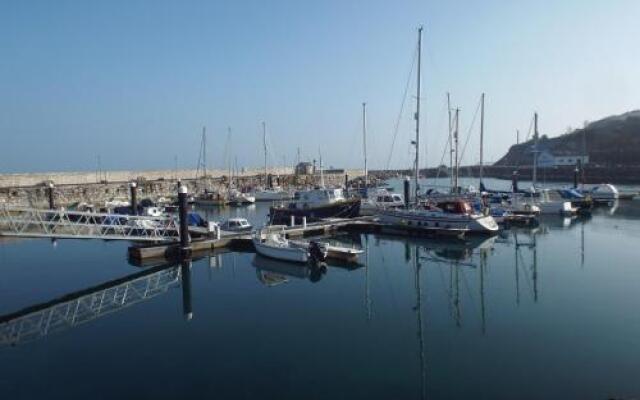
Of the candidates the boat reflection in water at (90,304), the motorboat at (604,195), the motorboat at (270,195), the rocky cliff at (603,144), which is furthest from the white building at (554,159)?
the boat reflection in water at (90,304)

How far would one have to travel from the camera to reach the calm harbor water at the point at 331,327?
1305cm

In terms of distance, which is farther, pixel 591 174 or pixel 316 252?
pixel 591 174

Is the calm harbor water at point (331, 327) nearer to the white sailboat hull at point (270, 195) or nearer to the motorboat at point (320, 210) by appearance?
the motorboat at point (320, 210)

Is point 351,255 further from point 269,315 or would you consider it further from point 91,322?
point 91,322

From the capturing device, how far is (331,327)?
17.8 m

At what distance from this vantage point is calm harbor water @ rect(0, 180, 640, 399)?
13.0m

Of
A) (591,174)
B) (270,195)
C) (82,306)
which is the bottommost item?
(82,306)

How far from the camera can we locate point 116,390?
12906 mm

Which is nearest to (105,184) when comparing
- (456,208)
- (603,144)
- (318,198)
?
(318,198)

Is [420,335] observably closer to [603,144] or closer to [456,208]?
[456,208]

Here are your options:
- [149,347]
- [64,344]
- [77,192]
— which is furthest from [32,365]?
[77,192]

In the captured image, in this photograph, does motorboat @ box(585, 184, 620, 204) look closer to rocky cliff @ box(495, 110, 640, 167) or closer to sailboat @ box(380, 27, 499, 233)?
sailboat @ box(380, 27, 499, 233)

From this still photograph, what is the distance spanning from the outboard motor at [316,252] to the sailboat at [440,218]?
13.0m

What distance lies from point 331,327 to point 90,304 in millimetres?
11046
